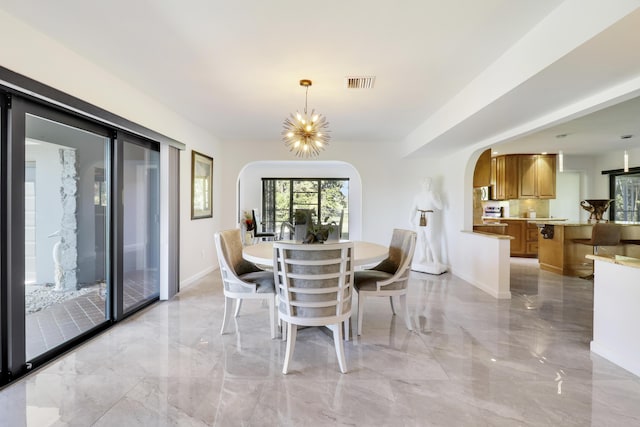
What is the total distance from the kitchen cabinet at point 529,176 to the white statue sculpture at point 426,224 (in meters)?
2.95

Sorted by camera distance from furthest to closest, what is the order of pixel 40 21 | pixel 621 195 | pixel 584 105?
pixel 621 195, pixel 584 105, pixel 40 21

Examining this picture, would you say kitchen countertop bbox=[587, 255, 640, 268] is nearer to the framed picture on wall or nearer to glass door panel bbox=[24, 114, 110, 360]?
glass door panel bbox=[24, 114, 110, 360]

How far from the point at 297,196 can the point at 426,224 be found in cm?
431

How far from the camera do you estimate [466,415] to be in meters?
1.70

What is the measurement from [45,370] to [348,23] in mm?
3236

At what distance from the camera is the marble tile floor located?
66.5 inches

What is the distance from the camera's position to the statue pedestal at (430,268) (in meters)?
5.12

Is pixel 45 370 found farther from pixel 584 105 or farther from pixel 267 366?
pixel 584 105

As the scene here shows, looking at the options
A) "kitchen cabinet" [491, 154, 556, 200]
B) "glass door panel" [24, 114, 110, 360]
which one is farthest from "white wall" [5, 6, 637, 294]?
"kitchen cabinet" [491, 154, 556, 200]

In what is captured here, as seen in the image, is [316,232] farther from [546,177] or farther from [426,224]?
[546,177]

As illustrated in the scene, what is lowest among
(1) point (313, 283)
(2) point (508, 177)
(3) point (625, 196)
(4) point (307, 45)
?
(1) point (313, 283)

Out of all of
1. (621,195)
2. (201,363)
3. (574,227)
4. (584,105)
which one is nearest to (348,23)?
(584,105)

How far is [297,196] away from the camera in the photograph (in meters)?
8.62

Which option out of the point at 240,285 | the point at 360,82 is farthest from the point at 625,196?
the point at 240,285
